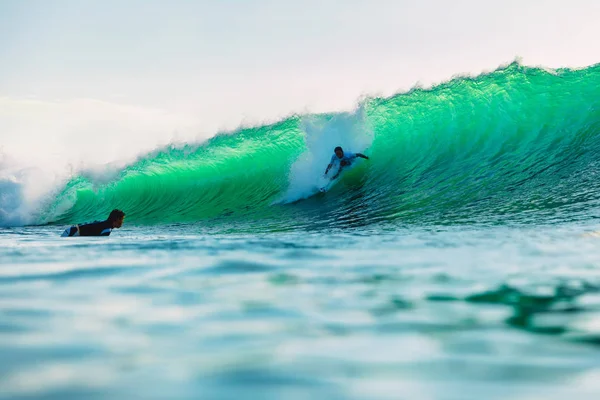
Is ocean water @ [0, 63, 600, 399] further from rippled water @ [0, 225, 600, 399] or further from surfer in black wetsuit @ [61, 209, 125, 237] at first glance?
surfer in black wetsuit @ [61, 209, 125, 237]

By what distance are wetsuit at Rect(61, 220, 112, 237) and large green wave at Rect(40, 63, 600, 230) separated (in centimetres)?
249

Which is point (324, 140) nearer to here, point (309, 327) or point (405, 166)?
point (405, 166)

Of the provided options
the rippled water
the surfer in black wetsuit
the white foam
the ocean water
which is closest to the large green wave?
the white foam

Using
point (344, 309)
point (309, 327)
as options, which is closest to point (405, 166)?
point (344, 309)

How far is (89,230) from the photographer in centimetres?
737

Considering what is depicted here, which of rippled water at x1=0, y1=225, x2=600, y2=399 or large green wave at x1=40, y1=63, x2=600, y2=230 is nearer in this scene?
rippled water at x1=0, y1=225, x2=600, y2=399

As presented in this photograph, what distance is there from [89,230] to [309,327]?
19.8ft

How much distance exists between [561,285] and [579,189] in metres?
5.59

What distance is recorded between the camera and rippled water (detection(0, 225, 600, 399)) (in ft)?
4.60

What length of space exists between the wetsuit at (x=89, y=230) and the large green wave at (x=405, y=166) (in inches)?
98.0

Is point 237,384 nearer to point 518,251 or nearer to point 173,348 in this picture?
point 173,348

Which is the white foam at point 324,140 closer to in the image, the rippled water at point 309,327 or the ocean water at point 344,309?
the ocean water at point 344,309

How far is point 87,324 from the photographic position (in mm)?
2057

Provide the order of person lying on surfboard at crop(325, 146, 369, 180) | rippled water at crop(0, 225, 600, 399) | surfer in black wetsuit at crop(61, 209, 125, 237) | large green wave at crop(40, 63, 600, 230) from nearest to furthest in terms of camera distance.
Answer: rippled water at crop(0, 225, 600, 399)
surfer in black wetsuit at crop(61, 209, 125, 237)
large green wave at crop(40, 63, 600, 230)
person lying on surfboard at crop(325, 146, 369, 180)
